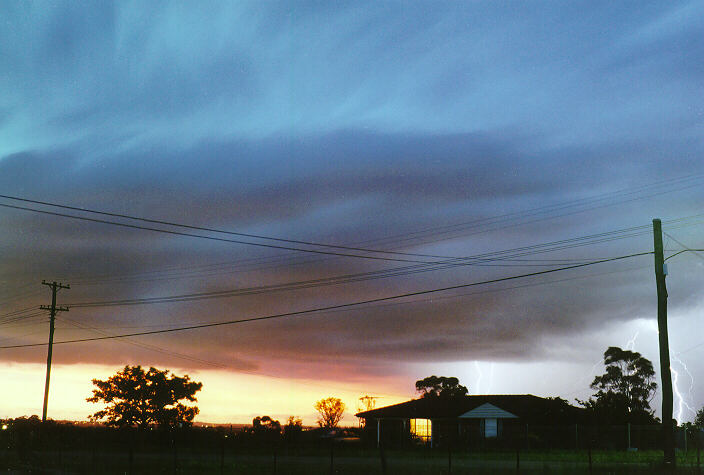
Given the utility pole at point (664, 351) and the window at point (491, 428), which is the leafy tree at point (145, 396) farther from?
the utility pole at point (664, 351)

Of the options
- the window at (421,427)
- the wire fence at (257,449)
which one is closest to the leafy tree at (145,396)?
the wire fence at (257,449)

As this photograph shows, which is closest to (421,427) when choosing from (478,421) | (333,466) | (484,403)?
(478,421)

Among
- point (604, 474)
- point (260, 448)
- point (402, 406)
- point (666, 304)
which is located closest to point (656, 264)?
point (666, 304)

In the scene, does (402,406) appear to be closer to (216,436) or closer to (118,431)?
(216,436)

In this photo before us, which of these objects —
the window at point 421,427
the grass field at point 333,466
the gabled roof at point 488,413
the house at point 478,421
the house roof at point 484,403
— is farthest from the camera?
the window at point 421,427

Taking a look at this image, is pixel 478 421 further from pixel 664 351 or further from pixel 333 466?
pixel 664 351

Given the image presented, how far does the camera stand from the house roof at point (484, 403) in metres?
76.6

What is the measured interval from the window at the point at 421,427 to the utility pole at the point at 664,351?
4743 centimetres

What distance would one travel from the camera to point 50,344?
6119cm

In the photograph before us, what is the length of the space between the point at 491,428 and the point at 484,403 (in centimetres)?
394

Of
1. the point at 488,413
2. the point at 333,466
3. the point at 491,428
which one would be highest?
the point at 488,413

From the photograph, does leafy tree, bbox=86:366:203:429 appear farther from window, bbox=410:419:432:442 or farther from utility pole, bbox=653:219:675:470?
utility pole, bbox=653:219:675:470

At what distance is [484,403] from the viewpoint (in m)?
79.1

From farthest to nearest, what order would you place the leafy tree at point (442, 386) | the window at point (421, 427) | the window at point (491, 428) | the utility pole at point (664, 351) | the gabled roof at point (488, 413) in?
the leafy tree at point (442, 386), the window at point (421, 427), the gabled roof at point (488, 413), the window at point (491, 428), the utility pole at point (664, 351)
